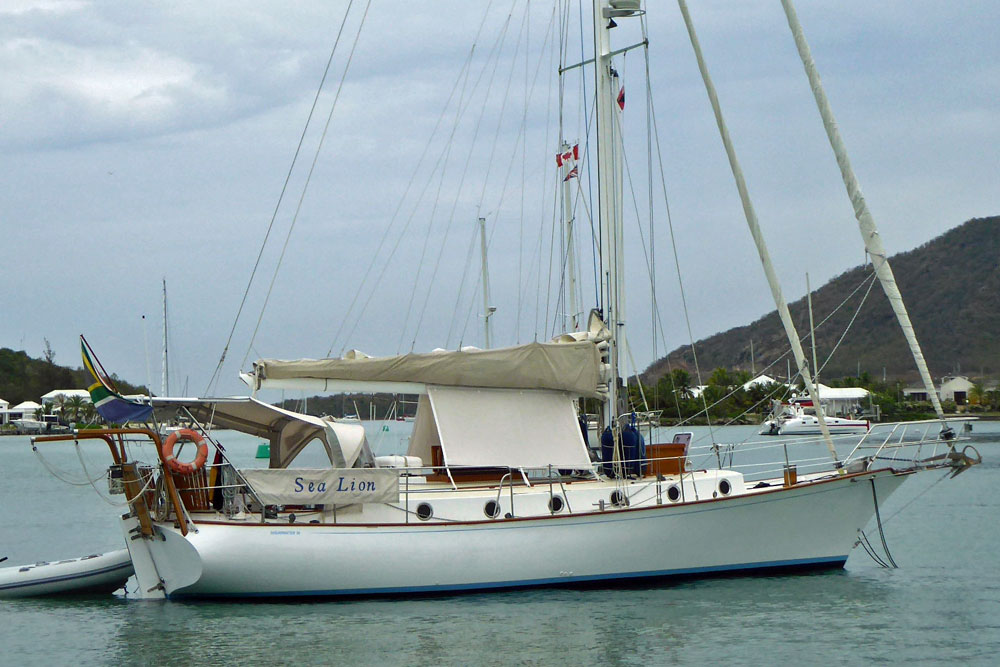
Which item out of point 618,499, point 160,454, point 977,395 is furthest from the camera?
point 977,395

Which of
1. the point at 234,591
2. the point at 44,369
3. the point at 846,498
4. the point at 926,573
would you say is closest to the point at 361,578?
the point at 234,591

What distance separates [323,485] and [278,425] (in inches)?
92.2

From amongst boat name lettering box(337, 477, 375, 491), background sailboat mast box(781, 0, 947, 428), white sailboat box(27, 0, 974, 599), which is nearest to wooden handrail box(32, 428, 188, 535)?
white sailboat box(27, 0, 974, 599)

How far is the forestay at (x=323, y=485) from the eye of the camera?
→ 15016 millimetres

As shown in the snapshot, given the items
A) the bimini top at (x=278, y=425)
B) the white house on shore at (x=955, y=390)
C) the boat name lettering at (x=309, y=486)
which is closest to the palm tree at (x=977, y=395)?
the white house on shore at (x=955, y=390)

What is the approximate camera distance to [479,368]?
16859mm

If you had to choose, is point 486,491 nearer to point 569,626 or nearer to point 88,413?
point 569,626

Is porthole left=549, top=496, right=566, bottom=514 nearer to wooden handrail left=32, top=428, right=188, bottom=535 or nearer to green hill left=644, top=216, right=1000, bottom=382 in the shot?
wooden handrail left=32, top=428, right=188, bottom=535

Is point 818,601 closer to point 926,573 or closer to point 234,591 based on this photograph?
point 926,573

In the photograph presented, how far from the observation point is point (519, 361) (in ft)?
55.9

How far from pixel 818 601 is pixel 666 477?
9.66ft

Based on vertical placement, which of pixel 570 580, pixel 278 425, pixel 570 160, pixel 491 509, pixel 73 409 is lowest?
pixel 570 580

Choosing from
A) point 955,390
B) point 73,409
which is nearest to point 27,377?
point 73,409

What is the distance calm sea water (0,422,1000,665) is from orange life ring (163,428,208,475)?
1133mm
